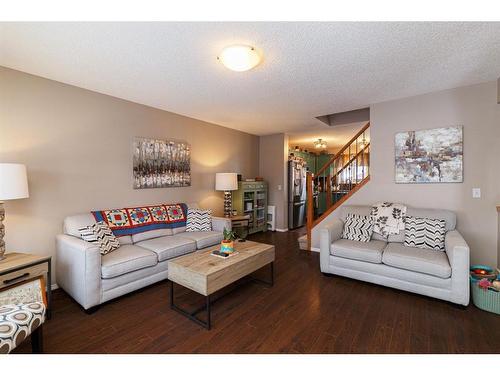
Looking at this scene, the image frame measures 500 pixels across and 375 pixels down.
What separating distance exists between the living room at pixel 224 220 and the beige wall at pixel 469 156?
0.02 metres

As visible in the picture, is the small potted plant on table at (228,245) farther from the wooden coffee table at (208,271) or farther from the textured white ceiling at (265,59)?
the textured white ceiling at (265,59)

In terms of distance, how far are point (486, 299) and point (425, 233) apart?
0.75 metres

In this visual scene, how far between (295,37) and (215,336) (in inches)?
95.2

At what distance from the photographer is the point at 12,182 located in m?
1.88

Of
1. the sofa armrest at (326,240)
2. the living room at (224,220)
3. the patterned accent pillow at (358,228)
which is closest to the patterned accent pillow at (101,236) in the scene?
the living room at (224,220)

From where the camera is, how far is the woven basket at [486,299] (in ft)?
6.60

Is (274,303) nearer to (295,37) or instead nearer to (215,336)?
(215,336)

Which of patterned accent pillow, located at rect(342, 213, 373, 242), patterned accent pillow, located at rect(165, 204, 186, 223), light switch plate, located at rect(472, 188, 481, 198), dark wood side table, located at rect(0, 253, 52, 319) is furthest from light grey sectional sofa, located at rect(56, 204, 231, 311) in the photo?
light switch plate, located at rect(472, 188, 481, 198)

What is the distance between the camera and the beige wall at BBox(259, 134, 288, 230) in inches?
212

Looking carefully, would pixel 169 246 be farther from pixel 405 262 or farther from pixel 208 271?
pixel 405 262

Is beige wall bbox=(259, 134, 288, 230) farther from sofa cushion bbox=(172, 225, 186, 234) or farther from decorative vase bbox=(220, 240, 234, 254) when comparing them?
decorative vase bbox=(220, 240, 234, 254)

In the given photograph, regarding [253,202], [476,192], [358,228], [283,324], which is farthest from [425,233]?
[253,202]

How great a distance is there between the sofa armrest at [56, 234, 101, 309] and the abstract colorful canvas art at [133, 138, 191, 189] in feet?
4.25
